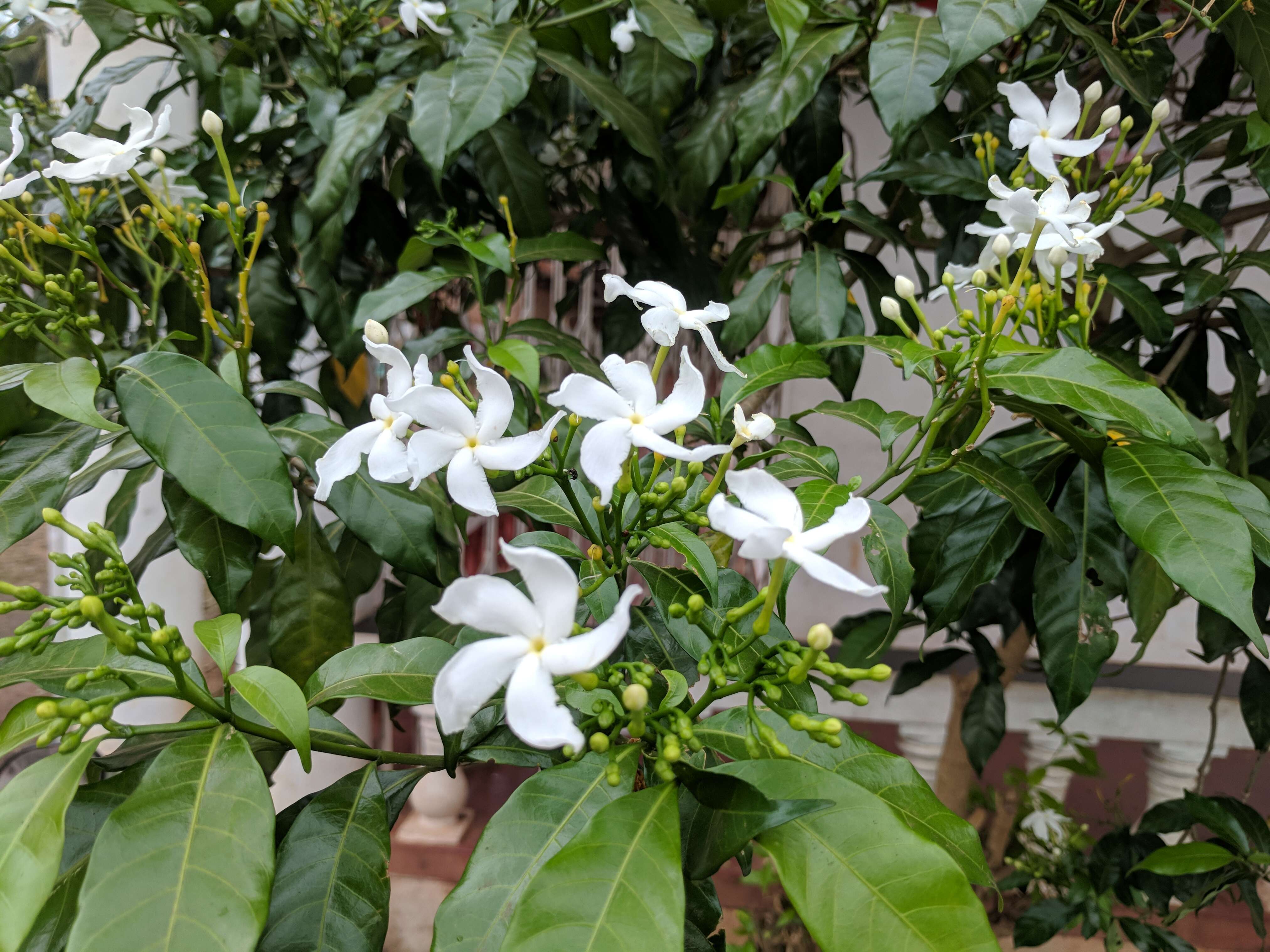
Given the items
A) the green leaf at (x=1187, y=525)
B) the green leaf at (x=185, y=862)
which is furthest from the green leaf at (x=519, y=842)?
the green leaf at (x=1187, y=525)

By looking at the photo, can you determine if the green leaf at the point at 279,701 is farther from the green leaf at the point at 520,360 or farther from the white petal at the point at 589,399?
the green leaf at the point at 520,360

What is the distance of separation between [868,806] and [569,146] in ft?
4.02

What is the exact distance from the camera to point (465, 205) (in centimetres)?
114

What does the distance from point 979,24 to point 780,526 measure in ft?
1.87

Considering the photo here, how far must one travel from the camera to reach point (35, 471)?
67cm

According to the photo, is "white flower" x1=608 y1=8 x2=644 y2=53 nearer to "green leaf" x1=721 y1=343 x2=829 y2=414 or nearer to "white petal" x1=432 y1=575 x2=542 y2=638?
"green leaf" x1=721 y1=343 x2=829 y2=414

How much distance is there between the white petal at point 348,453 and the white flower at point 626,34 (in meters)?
0.83

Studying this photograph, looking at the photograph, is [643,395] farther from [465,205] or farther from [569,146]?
[569,146]

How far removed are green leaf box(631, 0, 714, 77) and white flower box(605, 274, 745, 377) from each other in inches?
16.2

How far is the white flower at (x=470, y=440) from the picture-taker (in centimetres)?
44

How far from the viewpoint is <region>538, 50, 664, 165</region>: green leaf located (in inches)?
36.9

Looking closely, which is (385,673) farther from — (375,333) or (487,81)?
(487,81)

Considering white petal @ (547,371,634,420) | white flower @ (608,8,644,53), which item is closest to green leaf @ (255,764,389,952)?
white petal @ (547,371,634,420)

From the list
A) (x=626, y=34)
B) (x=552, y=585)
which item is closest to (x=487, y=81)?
(x=626, y=34)
